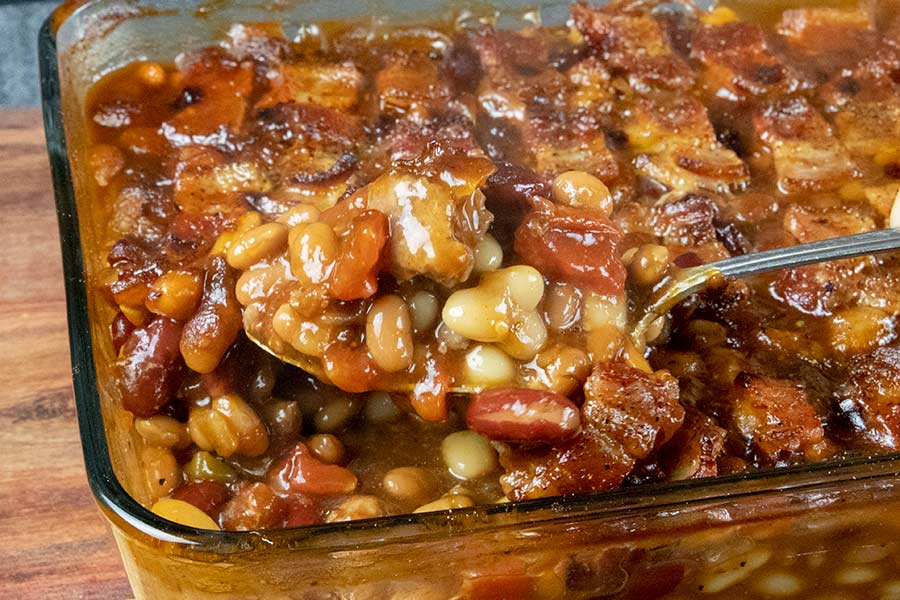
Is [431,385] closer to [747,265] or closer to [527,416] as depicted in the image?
[527,416]

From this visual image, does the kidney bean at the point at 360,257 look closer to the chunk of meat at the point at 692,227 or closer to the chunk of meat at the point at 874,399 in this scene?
the chunk of meat at the point at 692,227

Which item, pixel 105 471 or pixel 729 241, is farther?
pixel 729 241

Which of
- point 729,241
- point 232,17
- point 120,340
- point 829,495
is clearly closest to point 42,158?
point 232,17

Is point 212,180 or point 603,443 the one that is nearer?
→ point 603,443

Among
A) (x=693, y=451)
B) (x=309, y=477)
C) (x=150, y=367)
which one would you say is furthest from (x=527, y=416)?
(x=150, y=367)

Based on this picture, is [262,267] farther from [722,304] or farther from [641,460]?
[722,304]

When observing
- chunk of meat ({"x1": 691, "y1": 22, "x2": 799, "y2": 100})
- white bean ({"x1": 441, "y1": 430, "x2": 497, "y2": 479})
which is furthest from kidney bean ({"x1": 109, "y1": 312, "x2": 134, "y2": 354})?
chunk of meat ({"x1": 691, "y1": 22, "x2": 799, "y2": 100})

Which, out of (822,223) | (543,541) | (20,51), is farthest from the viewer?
(20,51)
